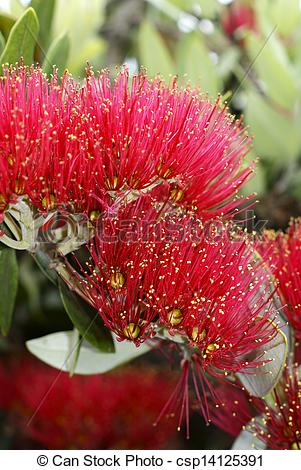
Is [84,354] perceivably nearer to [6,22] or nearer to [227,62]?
[6,22]

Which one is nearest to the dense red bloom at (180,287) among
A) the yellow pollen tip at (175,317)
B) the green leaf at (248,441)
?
the yellow pollen tip at (175,317)

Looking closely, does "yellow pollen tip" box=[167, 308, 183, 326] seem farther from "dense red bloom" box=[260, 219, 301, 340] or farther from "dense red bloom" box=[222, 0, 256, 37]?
"dense red bloom" box=[222, 0, 256, 37]

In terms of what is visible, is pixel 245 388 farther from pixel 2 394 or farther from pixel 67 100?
pixel 2 394

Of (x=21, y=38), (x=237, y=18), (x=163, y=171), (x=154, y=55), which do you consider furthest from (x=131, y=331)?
(x=237, y=18)

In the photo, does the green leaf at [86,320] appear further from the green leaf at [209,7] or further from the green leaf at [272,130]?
the green leaf at [209,7]

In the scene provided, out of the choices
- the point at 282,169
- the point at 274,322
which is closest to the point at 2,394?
the point at 282,169
